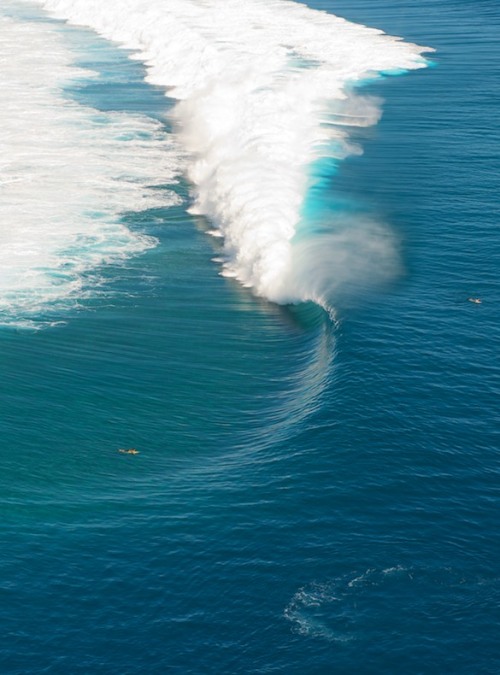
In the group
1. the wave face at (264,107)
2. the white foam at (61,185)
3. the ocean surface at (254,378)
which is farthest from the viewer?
the wave face at (264,107)

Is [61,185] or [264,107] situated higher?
[264,107]

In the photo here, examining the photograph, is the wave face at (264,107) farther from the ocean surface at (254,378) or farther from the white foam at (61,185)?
the white foam at (61,185)

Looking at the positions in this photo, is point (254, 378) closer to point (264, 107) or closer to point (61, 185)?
point (61, 185)

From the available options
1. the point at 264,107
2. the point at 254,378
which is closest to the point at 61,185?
the point at 264,107

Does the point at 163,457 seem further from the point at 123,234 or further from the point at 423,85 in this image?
the point at 423,85

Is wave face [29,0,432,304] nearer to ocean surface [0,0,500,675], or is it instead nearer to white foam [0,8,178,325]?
ocean surface [0,0,500,675]

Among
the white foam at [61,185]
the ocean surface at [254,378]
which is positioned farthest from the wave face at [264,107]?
the white foam at [61,185]

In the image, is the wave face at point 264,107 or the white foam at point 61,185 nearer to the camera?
the white foam at point 61,185

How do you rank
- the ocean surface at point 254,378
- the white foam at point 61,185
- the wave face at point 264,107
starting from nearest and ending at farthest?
the ocean surface at point 254,378 → the white foam at point 61,185 → the wave face at point 264,107
